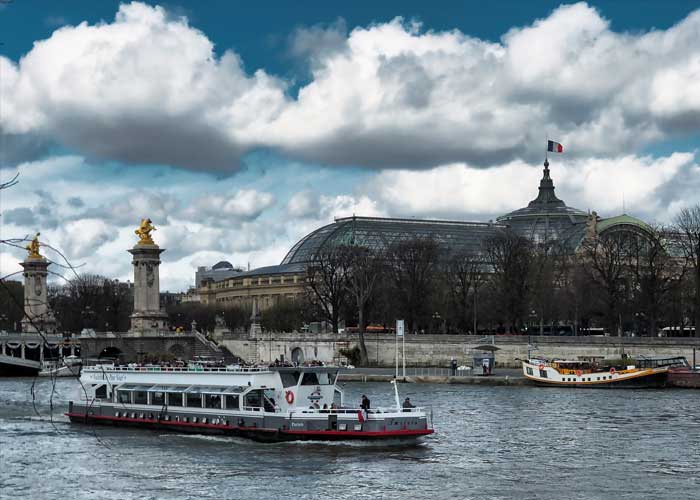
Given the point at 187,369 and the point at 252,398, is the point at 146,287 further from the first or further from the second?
the point at 252,398

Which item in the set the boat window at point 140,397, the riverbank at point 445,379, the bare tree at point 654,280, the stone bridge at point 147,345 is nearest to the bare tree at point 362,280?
the riverbank at point 445,379

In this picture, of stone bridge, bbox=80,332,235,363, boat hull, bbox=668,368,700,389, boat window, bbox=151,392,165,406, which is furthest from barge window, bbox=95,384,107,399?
stone bridge, bbox=80,332,235,363

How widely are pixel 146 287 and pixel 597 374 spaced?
219 feet

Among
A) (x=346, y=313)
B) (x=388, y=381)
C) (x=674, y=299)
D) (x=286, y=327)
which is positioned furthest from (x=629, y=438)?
(x=286, y=327)

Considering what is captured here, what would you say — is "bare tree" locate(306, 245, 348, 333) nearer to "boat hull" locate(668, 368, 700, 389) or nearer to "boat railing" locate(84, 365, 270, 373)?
"boat hull" locate(668, 368, 700, 389)

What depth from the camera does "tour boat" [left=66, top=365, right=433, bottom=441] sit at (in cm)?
5422

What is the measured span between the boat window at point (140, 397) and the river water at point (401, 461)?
2465mm

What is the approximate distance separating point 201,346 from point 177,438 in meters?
84.3

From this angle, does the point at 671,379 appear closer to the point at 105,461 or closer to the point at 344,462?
the point at 344,462

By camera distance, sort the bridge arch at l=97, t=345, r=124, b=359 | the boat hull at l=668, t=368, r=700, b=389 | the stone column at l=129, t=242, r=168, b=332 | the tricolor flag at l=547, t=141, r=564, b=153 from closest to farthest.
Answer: the boat hull at l=668, t=368, r=700, b=389 < the bridge arch at l=97, t=345, r=124, b=359 < the stone column at l=129, t=242, r=168, b=332 < the tricolor flag at l=547, t=141, r=564, b=153

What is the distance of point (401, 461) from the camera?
161 ft

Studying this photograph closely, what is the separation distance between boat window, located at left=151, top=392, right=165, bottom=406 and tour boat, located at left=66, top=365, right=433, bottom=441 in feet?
0.18

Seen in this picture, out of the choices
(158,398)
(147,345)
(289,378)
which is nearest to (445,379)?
(158,398)

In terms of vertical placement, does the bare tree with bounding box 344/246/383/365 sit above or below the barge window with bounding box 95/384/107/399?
above
